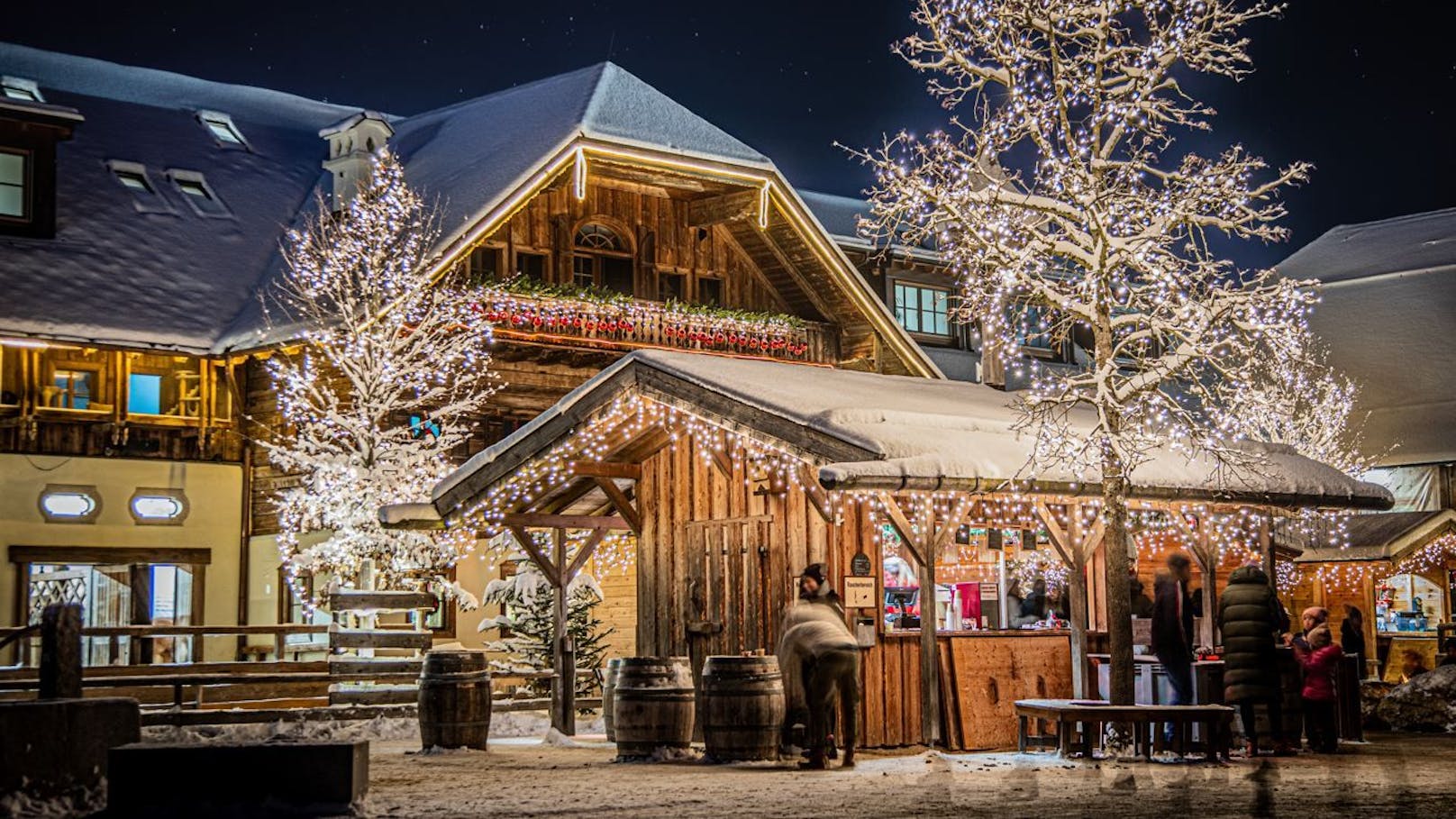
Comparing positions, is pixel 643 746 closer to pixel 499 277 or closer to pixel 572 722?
pixel 572 722

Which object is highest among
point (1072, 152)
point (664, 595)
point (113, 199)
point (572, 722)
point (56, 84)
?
point (56, 84)

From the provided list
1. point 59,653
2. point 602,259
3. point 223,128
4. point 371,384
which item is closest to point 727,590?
point 371,384

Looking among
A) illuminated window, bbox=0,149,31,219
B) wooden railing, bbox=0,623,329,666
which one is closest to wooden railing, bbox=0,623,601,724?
wooden railing, bbox=0,623,329,666

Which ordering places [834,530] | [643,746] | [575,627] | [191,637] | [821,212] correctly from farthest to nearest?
[821,212]
[191,637]
[575,627]
[834,530]
[643,746]

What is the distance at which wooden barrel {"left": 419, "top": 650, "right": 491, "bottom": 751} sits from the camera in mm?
16391

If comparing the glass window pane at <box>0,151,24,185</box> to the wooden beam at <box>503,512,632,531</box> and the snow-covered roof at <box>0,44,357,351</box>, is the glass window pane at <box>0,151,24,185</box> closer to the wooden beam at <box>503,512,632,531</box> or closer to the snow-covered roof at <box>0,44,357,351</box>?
the snow-covered roof at <box>0,44,357,351</box>

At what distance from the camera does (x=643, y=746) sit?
1527cm

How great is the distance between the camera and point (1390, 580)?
3106 cm

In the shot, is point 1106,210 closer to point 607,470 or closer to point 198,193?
point 607,470

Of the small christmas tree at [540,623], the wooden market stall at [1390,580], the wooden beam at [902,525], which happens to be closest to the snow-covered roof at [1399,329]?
the wooden market stall at [1390,580]

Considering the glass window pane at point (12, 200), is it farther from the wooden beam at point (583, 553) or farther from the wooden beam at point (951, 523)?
the wooden beam at point (951, 523)

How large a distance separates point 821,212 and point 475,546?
1093 centimetres

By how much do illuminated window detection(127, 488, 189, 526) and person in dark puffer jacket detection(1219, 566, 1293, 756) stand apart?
16.7 meters

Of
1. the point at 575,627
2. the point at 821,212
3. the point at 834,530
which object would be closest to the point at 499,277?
the point at 575,627
